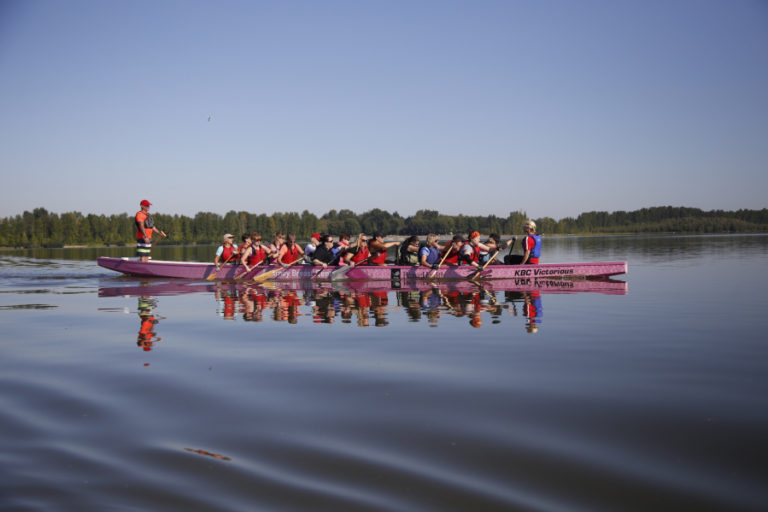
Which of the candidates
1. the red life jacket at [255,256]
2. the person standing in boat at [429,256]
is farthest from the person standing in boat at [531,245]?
the red life jacket at [255,256]

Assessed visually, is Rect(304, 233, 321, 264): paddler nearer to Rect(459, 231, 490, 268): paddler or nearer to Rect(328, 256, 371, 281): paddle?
Rect(328, 256, 371, 281): paddle

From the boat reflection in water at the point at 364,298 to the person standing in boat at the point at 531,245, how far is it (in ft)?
3.13

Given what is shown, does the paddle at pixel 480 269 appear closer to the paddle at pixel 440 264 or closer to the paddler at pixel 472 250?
the paddler at pixel 472 250

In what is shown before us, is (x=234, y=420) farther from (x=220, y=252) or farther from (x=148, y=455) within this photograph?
(x=220, y=252)

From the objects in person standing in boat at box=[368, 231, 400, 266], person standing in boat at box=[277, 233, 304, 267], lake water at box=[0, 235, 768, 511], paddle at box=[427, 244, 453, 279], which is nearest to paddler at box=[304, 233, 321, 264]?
person standing in boat at box=[277, 233, 304, 267]

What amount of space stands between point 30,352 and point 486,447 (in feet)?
24.3

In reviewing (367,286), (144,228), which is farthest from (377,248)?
(144,228)

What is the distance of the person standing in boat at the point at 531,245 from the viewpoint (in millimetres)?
18344

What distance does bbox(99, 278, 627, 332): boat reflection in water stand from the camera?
37.8ft

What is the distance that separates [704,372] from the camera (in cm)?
653

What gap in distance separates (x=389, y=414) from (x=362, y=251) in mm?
15698

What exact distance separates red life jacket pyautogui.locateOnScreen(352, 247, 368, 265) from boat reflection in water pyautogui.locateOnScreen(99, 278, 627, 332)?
2.78 feet

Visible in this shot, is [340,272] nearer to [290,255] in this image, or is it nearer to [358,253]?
[358,253]

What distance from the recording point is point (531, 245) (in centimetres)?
1881
